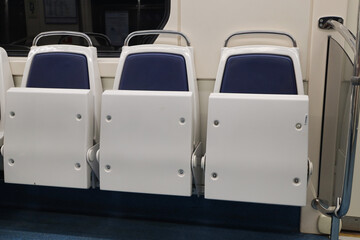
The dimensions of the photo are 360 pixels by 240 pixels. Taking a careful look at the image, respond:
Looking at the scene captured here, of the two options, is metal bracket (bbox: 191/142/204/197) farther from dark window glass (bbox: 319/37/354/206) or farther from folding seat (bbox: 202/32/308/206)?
dark window glass (bbox: 319/37/354/206)

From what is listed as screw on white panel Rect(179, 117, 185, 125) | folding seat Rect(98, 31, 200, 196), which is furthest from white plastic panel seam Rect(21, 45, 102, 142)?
screw on white panel Rect(179, 117, 185, 125)

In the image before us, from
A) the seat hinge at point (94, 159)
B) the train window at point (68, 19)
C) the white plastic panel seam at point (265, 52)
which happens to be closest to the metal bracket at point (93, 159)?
the seat hinge at point (94, 159)

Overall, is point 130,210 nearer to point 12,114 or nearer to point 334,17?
point 12,114

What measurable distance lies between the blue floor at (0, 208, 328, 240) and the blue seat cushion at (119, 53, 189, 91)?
0.84m

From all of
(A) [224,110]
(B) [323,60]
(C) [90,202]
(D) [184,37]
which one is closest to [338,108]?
(B) [323,60]

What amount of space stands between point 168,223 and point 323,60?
1.29 m

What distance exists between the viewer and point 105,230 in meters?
2.24

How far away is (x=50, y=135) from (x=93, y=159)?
240mm

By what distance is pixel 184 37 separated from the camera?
211cm

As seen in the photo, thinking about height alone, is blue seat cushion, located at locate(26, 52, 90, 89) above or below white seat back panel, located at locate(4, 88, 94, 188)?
above

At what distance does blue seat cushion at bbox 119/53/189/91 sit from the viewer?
2.00m

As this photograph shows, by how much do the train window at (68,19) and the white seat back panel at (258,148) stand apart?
3.76 feet

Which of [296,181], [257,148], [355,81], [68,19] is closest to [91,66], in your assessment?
[68,19]

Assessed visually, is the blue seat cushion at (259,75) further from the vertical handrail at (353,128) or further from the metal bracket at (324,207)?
the metal bracket at (324,207)
